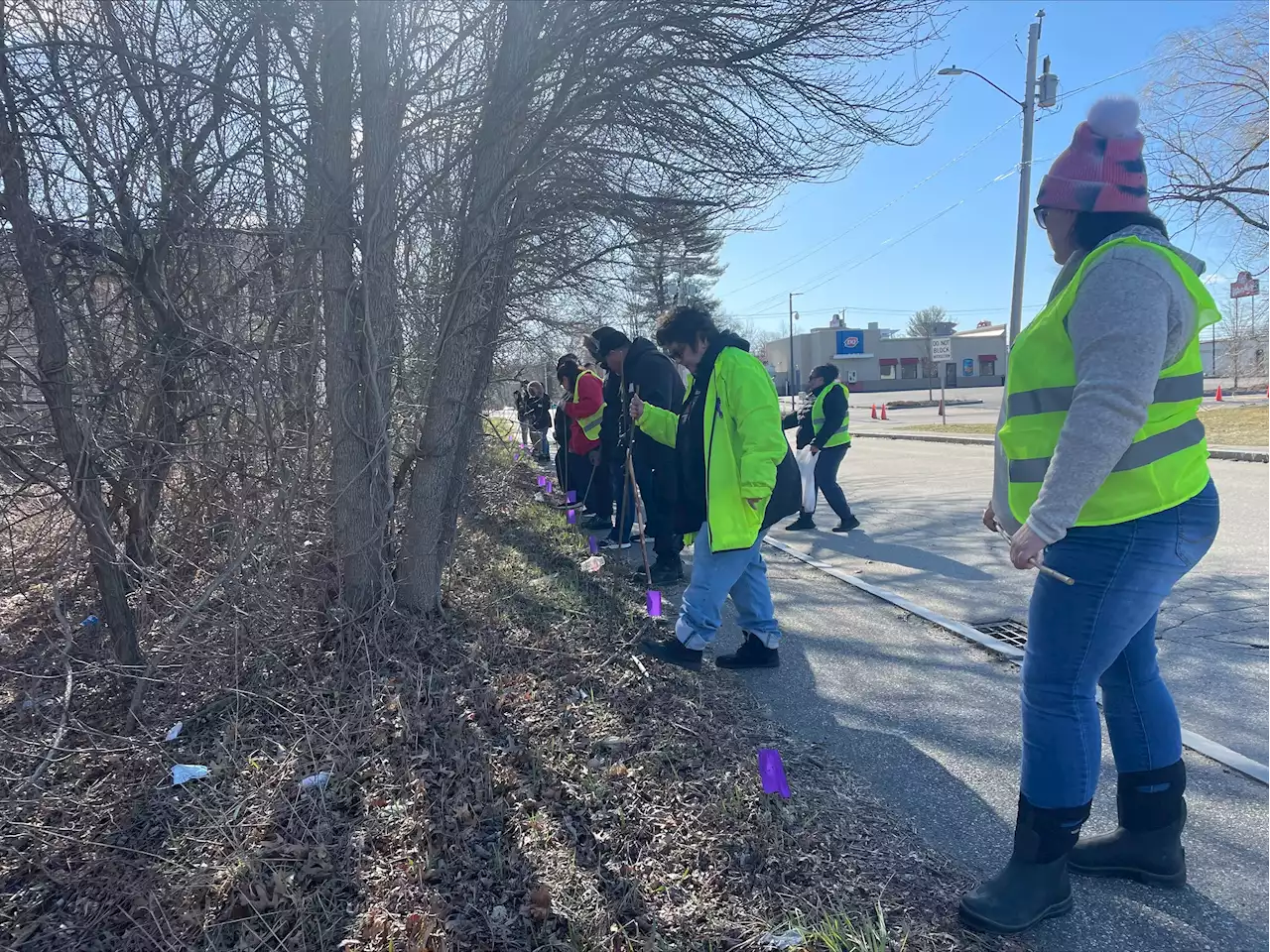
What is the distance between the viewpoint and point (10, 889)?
2.41m

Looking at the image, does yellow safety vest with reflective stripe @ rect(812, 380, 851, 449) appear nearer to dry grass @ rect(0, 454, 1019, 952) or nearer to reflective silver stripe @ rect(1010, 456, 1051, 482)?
dry grass @ rect(0, 454, 1019, 952)

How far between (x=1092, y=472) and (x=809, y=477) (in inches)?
241

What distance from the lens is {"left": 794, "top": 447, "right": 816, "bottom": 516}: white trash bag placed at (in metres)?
7.90

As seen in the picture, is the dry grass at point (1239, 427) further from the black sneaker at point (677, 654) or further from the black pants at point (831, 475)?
the black sneaker at point (677, 654)

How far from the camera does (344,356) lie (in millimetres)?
3885

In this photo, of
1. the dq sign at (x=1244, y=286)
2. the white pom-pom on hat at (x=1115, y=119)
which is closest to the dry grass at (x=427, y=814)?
the white pom-pom on hat at (x=1115, y=119)

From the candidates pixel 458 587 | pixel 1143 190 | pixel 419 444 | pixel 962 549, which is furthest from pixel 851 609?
pixel 1143 190

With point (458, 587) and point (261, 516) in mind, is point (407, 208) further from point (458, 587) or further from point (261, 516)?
point (458, 587)

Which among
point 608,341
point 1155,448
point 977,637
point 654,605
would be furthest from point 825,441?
point 1155,448

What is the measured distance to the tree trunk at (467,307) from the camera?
161 inches

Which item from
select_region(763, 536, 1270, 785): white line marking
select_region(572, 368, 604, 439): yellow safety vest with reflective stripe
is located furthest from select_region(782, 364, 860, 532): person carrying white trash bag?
select_region(572, 368, 604, 439): yellow safety vest with reflective stripe

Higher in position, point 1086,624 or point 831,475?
point 1086,624

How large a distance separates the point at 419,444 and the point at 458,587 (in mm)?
1256

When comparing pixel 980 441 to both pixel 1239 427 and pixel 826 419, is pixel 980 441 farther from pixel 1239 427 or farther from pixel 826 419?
pixel 826 419
